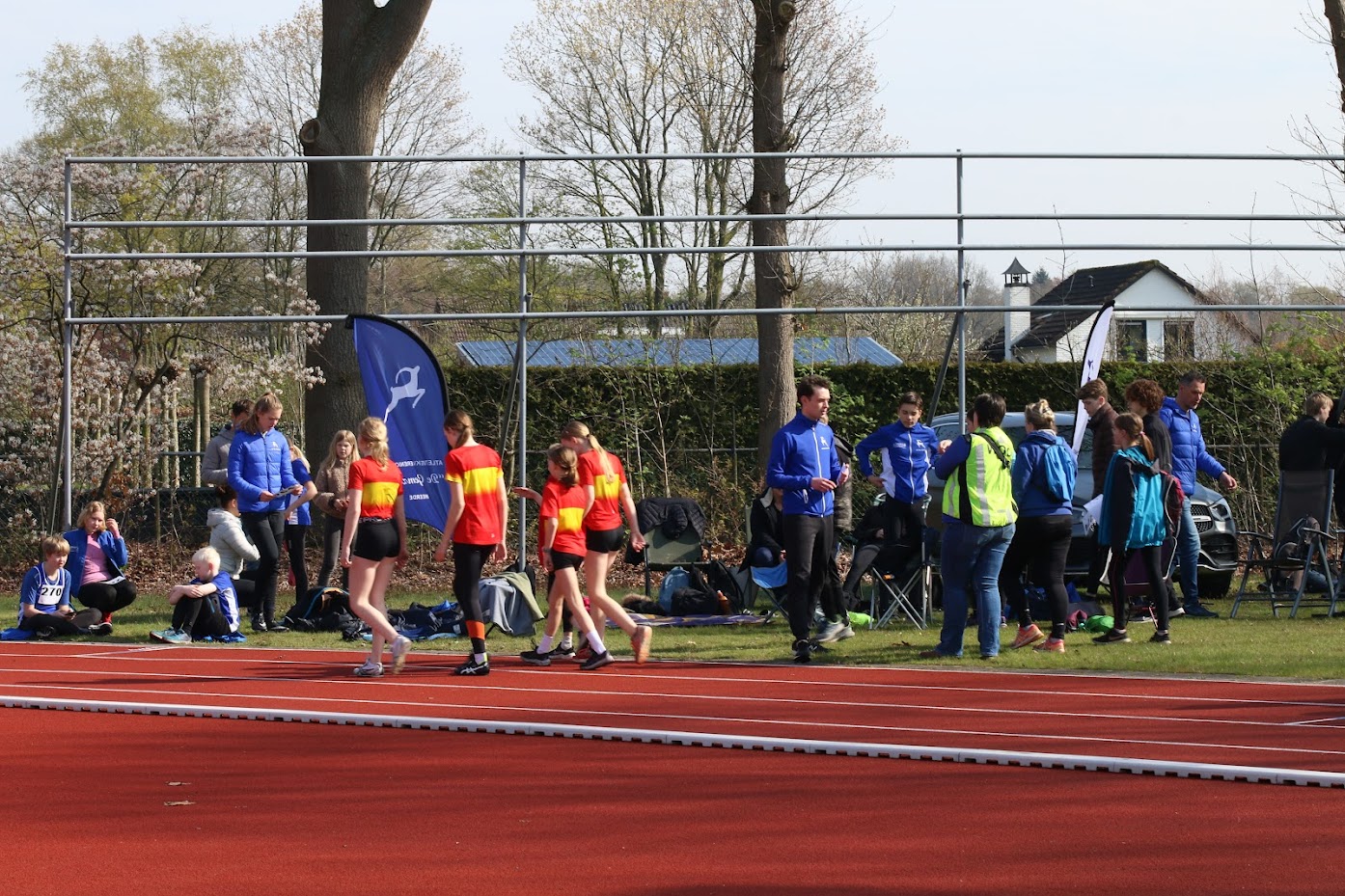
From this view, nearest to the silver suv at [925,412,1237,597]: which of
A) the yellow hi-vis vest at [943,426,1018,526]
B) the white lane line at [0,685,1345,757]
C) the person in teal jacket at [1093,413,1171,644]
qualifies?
the person in teal jacket at [1093,413,1171,644]

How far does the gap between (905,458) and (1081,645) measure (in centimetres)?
216

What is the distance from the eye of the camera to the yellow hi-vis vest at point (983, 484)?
10789 millimetres

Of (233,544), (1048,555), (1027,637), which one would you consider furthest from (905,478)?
(233,544)

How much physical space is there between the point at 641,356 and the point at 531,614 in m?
9.14

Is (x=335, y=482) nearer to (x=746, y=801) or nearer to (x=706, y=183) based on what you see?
(x=746, y=801)

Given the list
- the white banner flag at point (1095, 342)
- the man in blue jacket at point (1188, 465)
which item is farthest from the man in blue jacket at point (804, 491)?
the man in blue jacket at point (1188, 465)

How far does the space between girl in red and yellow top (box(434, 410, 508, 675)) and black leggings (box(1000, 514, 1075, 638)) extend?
3618mm

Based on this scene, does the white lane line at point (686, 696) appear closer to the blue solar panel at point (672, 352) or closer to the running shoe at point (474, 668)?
the running shoe at point (474, 668)

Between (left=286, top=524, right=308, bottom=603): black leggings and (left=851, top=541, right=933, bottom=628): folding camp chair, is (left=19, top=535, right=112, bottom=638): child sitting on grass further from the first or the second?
(left=851, top=541, right=933, bottom=628): folding camp chair

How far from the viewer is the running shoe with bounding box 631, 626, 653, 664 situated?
11.0 metres

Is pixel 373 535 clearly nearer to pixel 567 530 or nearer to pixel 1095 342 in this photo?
pixel 567 530

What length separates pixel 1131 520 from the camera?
11438 millimetres

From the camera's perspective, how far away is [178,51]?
139 ft

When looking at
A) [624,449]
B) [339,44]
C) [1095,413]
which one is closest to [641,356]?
[624,449]
